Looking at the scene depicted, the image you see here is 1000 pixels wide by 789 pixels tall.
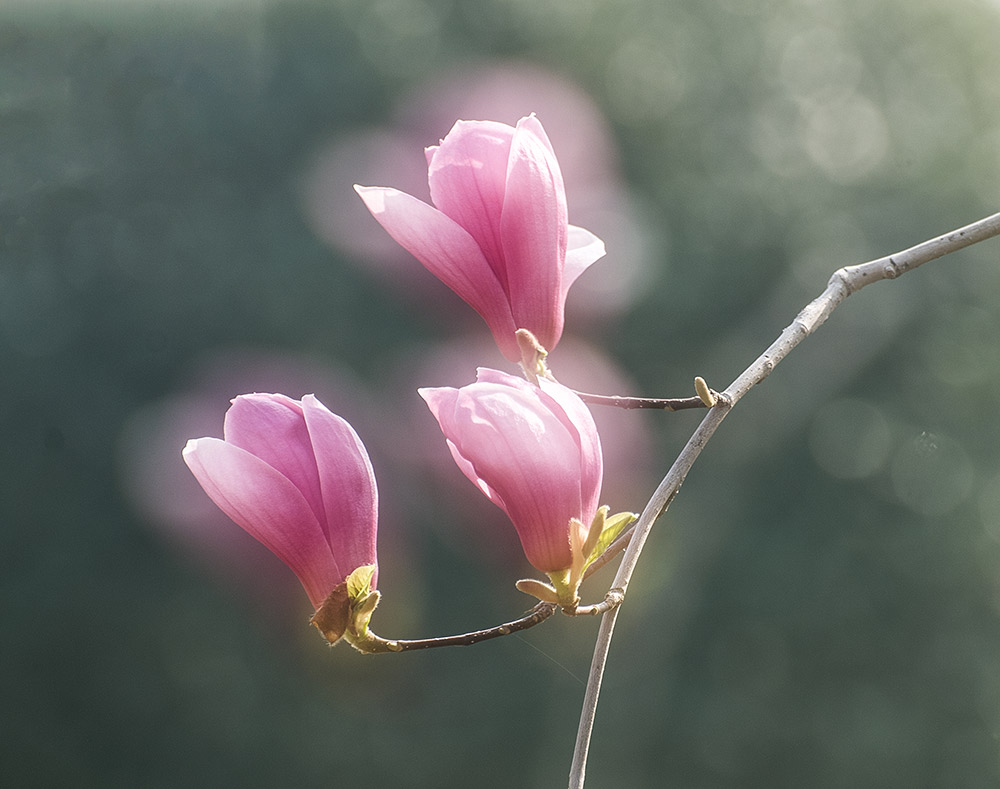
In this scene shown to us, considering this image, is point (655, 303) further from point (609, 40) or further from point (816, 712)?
point (816, 712)

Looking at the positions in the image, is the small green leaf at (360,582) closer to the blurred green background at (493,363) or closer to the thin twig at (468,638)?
the thin twig at (468,638)

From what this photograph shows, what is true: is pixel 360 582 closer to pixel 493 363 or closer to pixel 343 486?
pixel 343 486

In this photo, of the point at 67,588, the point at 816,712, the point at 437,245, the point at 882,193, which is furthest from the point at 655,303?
the point at 437,245

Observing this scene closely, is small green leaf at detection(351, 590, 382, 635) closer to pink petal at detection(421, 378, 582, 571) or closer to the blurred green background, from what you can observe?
pink petal at detection(421, 378, 582, 571)

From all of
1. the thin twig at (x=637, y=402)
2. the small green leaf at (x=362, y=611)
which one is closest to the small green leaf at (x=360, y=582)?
the small green leaf at (x=362, y=611)

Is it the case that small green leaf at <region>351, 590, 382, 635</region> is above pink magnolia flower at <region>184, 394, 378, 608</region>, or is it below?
below

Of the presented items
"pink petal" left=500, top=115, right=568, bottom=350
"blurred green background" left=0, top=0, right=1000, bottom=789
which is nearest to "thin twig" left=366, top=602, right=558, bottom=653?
"pink petal" left=500, top=115, right=568, bottom=350

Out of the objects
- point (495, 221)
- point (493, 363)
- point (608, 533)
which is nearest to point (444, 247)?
point (495, 221)
